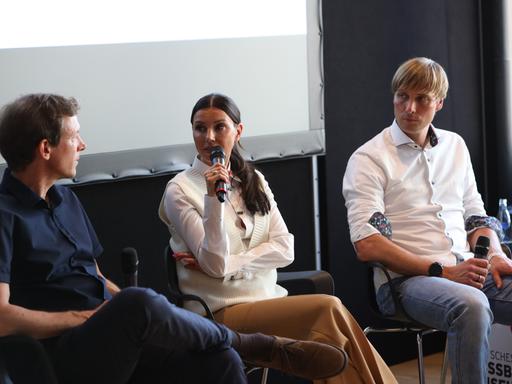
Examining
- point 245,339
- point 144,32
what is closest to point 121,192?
point 144,32

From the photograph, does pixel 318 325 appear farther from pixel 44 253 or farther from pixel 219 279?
pixel 44 253

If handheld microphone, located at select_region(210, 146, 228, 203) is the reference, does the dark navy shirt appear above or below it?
below

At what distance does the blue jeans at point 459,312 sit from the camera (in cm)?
338

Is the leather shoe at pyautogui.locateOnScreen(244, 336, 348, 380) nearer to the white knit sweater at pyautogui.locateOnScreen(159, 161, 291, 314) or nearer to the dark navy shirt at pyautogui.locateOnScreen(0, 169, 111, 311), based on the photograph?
the white knit sweater at pyautogui.locateOnScreen(159, 161, 291, 314)

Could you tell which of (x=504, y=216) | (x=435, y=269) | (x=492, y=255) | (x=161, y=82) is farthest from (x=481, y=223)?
(x=161, y=82)

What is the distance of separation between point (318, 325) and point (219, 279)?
0.38 metres

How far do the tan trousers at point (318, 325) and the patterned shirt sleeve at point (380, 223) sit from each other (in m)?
0.51

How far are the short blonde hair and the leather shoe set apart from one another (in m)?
1.24

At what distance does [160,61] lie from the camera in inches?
150

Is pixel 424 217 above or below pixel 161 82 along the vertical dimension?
below

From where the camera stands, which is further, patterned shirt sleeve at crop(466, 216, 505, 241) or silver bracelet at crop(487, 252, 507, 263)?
patterned shirt sleeve at crop(466, 216, 505, 241)

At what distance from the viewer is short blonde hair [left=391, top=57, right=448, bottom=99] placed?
12.5 ft

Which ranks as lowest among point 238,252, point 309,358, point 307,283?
point 309,358

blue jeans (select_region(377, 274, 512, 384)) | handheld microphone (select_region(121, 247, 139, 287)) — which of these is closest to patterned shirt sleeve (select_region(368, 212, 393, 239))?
blue jeans (select_region(377, 274, 512, 384))
